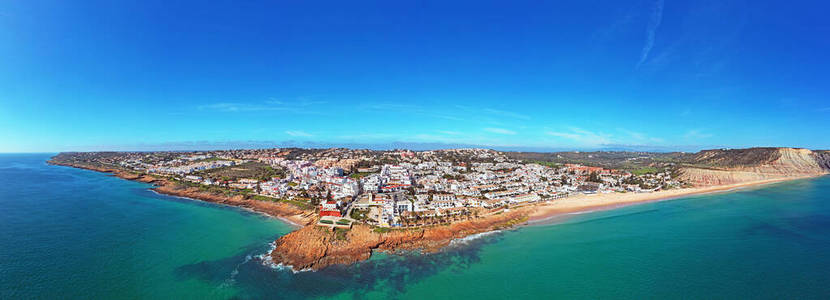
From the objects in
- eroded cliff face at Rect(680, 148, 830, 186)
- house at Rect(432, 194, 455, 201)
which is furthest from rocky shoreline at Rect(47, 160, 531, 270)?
eroded cliff face at Rect(680, 148, 830, 186)

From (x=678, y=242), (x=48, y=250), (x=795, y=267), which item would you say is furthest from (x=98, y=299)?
(x=795, y=267)

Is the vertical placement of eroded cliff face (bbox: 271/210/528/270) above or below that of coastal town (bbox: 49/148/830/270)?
below

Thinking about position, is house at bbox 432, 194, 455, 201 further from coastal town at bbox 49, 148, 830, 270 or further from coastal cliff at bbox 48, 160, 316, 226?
coastal cliff at bbox 48, 160, 316, 226

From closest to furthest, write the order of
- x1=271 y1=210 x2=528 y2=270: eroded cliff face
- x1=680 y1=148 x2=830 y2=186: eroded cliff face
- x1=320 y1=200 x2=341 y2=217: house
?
x1=271 y1=210 x2=528 y2=270: eroded cliff face < x1=320 y1=200 x2=341 y2=217: house < x1=680 y1=148 x2=830 y2=186: eroded cliff face

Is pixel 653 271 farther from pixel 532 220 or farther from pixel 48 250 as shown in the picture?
pixel 48 250

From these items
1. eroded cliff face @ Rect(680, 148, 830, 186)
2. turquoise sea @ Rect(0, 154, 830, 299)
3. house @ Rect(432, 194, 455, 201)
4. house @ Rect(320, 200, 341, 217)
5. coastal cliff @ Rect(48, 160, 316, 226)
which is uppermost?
eroded cliff face @ Rect(680, 148, 830, 186)

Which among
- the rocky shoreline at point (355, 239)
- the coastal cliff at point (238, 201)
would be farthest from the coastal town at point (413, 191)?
the rocky shoreline at point (355, 239)

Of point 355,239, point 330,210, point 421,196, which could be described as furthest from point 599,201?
point 330,210
